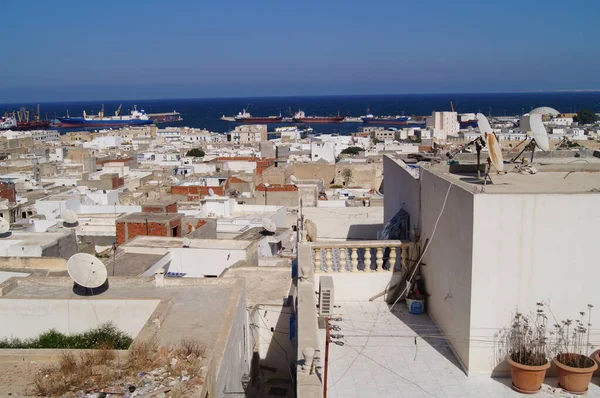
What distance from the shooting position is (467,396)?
17.4ft

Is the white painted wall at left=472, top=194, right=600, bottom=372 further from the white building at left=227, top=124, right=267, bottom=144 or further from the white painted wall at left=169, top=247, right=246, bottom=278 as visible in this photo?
the white building at left=227, top=124, right=267, bottom=144

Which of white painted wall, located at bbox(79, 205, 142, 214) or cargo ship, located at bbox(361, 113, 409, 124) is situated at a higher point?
cargo ship, located at bbox(361, 113, 409, 124)

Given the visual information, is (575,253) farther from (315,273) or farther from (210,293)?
(210,293)

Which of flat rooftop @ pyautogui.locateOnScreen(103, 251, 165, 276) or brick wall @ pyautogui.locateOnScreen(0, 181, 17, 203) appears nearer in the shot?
flat rooftop @ pyautogui.locateOnScreen(103, 251, 165, 276)

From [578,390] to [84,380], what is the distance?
475 cm

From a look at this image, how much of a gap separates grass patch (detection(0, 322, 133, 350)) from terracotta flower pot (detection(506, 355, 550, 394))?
15.6 feet

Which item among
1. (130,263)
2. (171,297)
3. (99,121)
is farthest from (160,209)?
(99,121)

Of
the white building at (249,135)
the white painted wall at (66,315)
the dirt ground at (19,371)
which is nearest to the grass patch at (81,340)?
the white painted wall at (66,315)

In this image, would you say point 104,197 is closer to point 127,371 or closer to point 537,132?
point 127,371

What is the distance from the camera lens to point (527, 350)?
544 centimetres

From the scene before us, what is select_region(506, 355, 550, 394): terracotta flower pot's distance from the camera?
5238 millimetres

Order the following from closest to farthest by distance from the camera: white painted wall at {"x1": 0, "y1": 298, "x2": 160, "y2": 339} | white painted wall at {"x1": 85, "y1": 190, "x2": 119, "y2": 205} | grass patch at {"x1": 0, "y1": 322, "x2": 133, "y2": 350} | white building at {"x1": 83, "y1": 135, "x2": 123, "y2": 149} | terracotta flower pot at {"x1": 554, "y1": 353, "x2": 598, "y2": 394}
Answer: terracotta flower pot at {"x1": 554, "y1": 353, "x2": 598, "y2": 394} → grass patch at {"x1": 0, "y1": 322, "x2": 133, "y2": 350} → white painted wall at {"x1": 0, "y1": 298, "x2": 160, "y2": 339} → white painted wall at {"x1": 85, "y1": 190, "x2": 119, "y2": 205} → white building at {"x1": 83, "y1": 135, "x2": 123, "y2": 149}

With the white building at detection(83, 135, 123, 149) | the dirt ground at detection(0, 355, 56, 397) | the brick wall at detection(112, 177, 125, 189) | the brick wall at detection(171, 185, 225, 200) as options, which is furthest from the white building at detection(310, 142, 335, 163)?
the dirt ground at detection(0, 355, 56, 397)

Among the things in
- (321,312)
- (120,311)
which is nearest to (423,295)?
(321,312)
